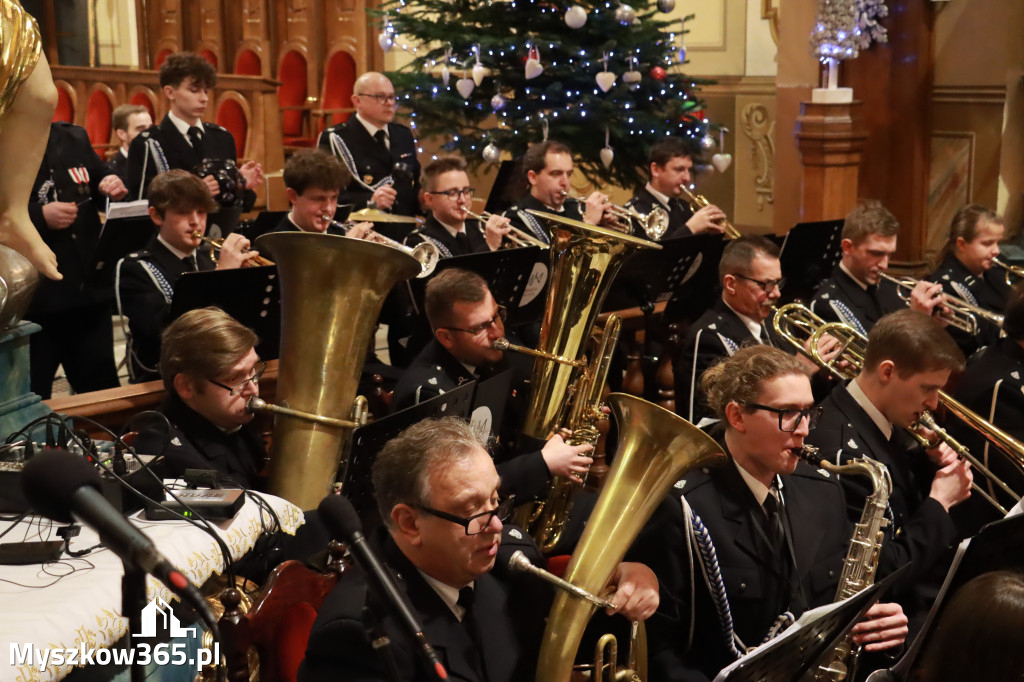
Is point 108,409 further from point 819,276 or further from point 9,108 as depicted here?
point 819,276

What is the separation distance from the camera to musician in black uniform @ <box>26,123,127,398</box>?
16.7ft

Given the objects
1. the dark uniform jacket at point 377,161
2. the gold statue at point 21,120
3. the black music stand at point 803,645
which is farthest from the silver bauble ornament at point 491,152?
the black music stand at point 803,645

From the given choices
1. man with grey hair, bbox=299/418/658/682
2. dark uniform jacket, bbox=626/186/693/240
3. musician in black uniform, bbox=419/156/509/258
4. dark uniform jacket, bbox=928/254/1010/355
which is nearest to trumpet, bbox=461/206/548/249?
musician in black uniform, bbox=419/156/509/258

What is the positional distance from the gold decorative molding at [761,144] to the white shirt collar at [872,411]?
6529mm

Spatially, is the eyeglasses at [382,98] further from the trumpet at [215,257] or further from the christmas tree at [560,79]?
the trumpet at [215,257]

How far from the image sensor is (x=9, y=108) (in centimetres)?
282

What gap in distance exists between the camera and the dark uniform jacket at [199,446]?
110 inches

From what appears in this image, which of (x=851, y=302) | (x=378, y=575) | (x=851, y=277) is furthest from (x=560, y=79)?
(x=378, y=575)

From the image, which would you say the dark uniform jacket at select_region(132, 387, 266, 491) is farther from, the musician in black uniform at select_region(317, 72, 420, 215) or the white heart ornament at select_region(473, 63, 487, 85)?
the white heart ornament at select_region(473, 63, 487, 85)

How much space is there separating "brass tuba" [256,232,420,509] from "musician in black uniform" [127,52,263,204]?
2738 mm

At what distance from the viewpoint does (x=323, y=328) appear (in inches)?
128

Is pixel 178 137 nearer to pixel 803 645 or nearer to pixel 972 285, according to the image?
pixel 972 285

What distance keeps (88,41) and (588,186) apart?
6594 millimetres

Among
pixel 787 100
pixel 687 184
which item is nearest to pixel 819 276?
pixel 687 184
